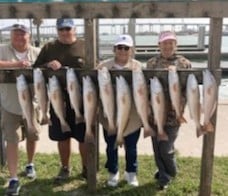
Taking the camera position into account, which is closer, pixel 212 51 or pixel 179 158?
pixel 212 51

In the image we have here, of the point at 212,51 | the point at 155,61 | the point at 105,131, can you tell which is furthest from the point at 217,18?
the point at 105,131

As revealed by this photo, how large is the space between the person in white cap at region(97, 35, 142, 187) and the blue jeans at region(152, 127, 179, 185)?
220 mm

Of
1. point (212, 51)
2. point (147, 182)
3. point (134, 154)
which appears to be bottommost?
point (147, 182)

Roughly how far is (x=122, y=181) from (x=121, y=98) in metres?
1.28

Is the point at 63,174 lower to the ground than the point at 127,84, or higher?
lower

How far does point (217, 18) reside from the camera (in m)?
3.59

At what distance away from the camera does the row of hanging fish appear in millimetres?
3611

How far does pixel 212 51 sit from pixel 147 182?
163cm

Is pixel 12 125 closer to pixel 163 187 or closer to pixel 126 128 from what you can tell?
pixel 126 128

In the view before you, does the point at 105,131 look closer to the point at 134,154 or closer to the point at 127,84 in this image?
the point at 134,154

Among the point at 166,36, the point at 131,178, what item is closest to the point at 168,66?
the point at 166,36

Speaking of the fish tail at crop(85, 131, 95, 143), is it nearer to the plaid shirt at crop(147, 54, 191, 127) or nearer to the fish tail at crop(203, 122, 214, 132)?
the plaid shirt at crop(147, 54, 191, 127)

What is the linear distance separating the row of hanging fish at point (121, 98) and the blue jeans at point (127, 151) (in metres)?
0.42

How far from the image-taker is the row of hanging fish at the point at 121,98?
3.61 m
